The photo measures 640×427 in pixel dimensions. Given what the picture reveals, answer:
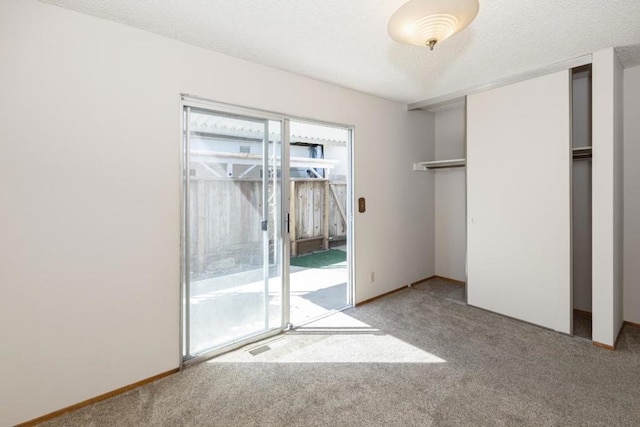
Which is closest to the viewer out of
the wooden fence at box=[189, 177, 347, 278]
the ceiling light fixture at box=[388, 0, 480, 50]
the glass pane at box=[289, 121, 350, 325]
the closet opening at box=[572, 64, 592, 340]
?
the ceiling light fixture at box=[388, 0, 480, 50]

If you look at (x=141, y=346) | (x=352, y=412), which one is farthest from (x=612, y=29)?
(x=141, y=346)

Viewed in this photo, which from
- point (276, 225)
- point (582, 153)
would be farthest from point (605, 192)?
point (276, 225)

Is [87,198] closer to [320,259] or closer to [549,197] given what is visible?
[549,197]

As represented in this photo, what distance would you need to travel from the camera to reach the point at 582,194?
324cm

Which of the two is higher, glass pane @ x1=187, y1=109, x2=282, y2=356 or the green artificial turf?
glass pane @ x1=187, y1=109, x2=282, y2=356

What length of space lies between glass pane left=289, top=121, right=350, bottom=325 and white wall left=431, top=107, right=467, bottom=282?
140 centimetres

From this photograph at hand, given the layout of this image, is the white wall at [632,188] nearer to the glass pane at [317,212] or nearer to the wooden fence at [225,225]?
the glass pane at [317,212]

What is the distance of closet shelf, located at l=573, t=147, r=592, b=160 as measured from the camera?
2.83 meters

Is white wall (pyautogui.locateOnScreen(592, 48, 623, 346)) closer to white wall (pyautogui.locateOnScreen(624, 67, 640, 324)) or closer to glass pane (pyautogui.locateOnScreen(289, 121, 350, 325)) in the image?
white wall (pyautogui.locateOnScreen(624, 67, 640, 324))

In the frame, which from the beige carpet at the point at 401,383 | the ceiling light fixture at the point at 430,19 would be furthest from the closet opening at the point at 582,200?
the ceiling light fixture at the point at 430,19

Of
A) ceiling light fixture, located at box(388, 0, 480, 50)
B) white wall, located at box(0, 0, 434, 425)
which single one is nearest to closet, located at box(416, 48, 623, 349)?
ceiling light fixture, located at box(388, 0, 480, 50)

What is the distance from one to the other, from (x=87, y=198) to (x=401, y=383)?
2406 mm

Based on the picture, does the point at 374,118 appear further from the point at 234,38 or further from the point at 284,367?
the point at 284,367

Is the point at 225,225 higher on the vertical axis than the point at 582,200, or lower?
lower
